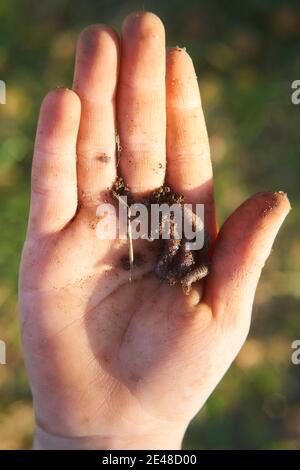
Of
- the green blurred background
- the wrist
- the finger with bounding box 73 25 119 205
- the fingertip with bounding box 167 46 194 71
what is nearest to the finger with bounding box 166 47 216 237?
the fingertip with bounding box 167 46 194 71

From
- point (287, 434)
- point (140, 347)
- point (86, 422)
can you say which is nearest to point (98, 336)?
point (140, 347)

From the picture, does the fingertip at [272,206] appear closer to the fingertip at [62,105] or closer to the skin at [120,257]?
the skin at [120,257]

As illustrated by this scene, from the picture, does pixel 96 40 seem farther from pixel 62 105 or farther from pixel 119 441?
pixel 119 441

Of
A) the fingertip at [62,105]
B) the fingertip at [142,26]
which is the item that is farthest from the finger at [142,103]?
the fingertip at [62,105]

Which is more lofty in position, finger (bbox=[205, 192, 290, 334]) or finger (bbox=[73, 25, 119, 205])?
finger (bbox=[73, 25, 119, 205])

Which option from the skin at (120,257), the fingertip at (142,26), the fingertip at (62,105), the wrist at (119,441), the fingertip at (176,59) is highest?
the fingertip at (142,26)

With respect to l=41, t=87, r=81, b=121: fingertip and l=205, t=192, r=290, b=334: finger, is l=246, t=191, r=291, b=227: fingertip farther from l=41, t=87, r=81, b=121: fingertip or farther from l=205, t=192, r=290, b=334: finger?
l=41, t=87, r=81, b=121: fingertip

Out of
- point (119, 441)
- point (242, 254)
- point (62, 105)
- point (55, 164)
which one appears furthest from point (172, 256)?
point (119, 441)
